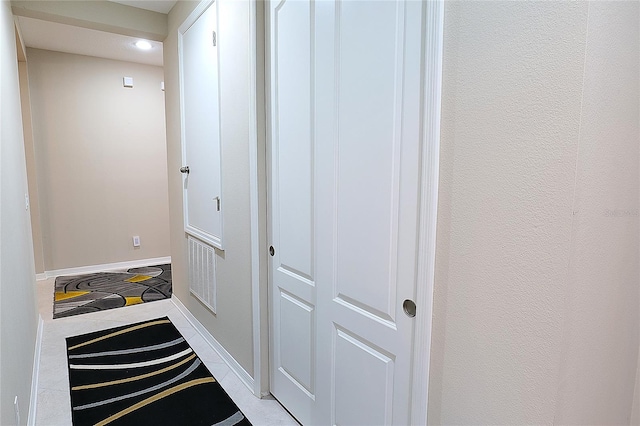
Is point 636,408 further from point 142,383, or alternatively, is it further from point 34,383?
point 34,383

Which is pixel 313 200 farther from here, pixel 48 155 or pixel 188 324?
pixel 48 155

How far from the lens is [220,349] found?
8.62 ft

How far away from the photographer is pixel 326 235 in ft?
5.24

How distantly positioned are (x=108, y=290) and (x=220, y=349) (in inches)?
84.9

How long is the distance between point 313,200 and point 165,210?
13.8 feet

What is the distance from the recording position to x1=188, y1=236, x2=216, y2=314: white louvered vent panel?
269cm

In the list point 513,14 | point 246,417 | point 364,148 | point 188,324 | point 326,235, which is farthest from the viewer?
point 188,324

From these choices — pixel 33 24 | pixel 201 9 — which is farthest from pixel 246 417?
pixel 33 24

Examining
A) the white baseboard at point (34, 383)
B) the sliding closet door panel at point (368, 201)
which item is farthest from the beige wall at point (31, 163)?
the sliding closet door panel at point (368, 201)

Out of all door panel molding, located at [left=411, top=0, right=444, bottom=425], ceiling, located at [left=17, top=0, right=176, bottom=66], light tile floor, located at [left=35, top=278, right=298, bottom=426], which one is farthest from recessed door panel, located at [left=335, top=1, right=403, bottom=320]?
ceiling, located at [left=17, top=0, right=176, bottom=66]

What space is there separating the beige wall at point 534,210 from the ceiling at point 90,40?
285cm

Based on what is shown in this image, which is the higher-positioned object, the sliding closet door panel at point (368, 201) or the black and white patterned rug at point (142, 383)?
the sliding closet door panel at point (368, 201)

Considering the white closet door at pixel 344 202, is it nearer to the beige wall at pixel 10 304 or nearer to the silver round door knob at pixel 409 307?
the silver round door knob at pixel 409 307

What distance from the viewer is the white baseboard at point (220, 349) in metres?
2.27
